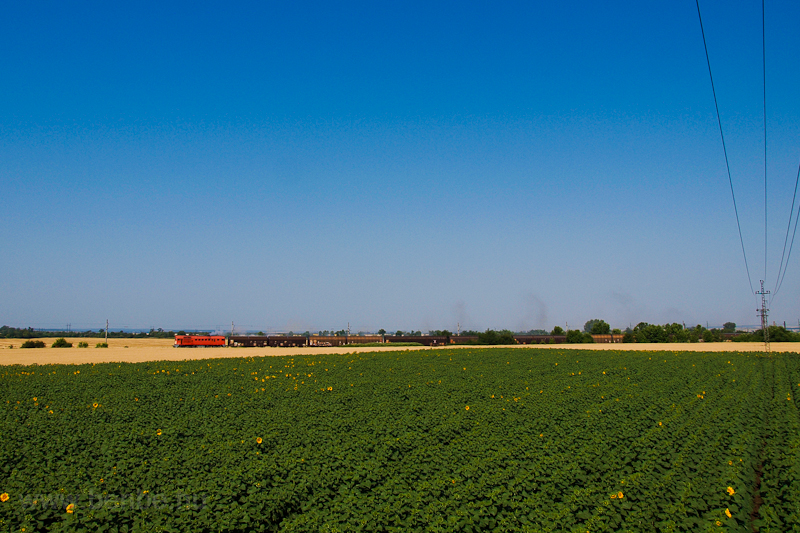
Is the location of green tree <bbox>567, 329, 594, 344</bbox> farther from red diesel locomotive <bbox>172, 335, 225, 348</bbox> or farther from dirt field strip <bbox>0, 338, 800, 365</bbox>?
red diesel locomotive <bbox>172, 335, 225, 348</bbox>

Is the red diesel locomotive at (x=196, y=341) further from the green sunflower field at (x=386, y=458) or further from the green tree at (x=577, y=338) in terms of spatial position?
the green tree at (x=577, y=338)

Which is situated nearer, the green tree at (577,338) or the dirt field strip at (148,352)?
the dirt field strip at (148,352)

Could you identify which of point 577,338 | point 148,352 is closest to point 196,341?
point 148,352

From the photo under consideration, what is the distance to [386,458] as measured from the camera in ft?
32.0

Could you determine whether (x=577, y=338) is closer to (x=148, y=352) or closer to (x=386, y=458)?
(x=148, y=352)

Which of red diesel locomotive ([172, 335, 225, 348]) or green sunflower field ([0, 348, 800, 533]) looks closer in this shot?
green sunflower field ([0, 348, 800, 533])

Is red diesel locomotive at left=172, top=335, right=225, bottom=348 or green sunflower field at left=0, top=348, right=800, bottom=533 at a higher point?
green sunflower field at left=0, top=348, right=800, bottom=533

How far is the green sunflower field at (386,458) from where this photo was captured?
7.17m

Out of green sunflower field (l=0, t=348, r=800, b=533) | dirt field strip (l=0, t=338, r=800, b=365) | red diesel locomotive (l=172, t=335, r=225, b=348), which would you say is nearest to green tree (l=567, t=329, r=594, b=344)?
dirt field strip (l=0, t=338, r=800, b=365)

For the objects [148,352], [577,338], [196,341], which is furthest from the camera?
[577,338]

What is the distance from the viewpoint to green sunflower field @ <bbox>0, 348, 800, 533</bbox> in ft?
23.5

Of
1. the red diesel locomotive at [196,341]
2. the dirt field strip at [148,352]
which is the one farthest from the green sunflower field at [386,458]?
the red diesel locomotive at [196,341]

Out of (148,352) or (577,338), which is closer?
(148,352)

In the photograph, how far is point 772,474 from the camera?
919 cm
